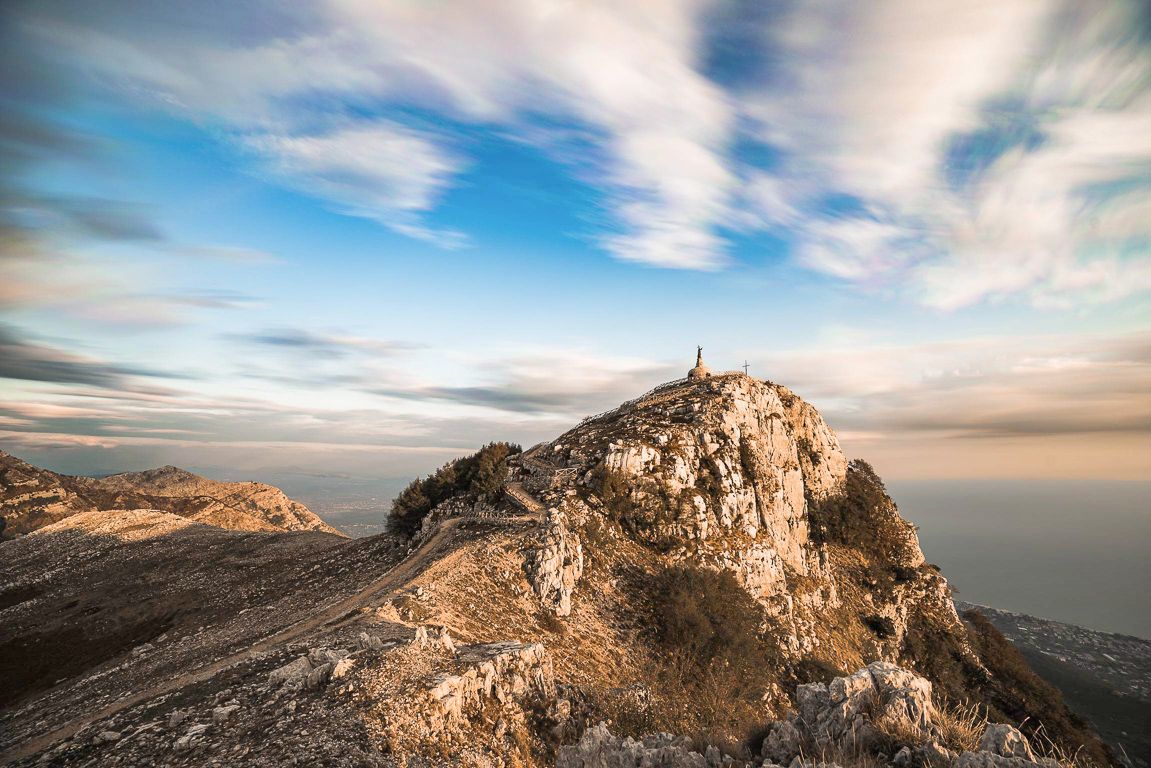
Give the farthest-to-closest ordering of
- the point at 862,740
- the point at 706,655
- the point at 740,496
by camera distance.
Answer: the point at 740,496, the point at 706,655, the point at 862,740

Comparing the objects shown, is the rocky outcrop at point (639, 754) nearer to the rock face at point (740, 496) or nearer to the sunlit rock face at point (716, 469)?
the rock face at point (740, 496)

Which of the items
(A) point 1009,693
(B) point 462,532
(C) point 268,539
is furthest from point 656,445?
(A) point 1009,693

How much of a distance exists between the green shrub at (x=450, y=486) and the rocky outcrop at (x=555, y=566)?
9.15m

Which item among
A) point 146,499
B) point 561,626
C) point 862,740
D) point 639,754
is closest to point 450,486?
point 561,626

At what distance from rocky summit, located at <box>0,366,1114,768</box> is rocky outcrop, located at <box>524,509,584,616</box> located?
0.22m

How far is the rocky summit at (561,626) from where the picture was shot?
15961 millimetres

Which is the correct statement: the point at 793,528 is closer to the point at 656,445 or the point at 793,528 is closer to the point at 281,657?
the point at 656,445

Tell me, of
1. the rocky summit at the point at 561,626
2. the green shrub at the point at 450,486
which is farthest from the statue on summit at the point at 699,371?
the green shrub at the point at 450,486

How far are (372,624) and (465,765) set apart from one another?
379 inches

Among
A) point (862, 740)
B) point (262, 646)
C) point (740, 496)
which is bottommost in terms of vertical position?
point (262, 646)

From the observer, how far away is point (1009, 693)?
58.4 metres

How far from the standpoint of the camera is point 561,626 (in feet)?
111

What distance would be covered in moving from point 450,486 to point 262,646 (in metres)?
25.4

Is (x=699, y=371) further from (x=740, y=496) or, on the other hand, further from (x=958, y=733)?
(x=958, y=733)
